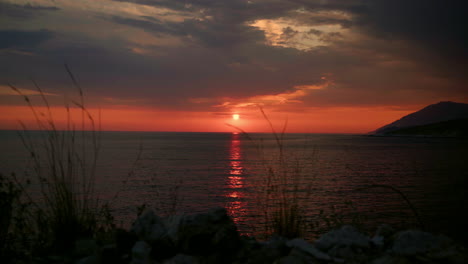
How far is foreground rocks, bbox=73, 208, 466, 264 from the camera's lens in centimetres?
334

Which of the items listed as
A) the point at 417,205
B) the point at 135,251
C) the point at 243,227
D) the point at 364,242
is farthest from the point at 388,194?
the point at 135,251

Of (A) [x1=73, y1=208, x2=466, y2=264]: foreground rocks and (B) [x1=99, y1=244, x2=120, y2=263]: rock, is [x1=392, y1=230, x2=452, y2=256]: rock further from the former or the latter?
(B) [x1=99, y1=244, x2=120, y2=263]: rock

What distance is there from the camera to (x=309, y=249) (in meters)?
3.54

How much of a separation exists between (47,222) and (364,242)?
15.3 feet

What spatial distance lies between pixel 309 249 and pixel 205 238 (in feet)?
4.24

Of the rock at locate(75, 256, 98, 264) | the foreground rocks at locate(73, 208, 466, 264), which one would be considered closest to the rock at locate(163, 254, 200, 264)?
the foreground rocks at locate(73, 208, 466, 264)

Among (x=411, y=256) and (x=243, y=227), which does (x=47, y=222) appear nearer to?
(x=411, y=256)

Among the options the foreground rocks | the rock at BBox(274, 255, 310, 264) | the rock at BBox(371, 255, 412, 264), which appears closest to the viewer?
the rock at BBox(371, 255, 412, 264)

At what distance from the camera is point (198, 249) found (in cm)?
371

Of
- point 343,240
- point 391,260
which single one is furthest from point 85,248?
point 391,260

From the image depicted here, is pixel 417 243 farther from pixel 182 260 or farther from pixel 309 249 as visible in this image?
pixel 182 260

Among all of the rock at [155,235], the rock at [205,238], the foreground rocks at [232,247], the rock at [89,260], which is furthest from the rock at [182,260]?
the rock at [89,260]

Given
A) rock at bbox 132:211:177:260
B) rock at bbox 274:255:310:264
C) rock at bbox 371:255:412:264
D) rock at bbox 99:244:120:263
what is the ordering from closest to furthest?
1. rock at bbox 371:255:412:264
2. rock at bbox 274:255:310:264
3. rock at bbox 99:244:120:263
4. rock at bbox 132:211:177:260

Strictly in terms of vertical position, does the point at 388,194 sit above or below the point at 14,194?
below
